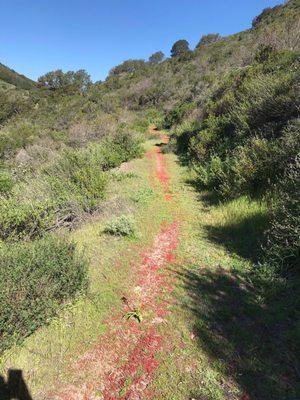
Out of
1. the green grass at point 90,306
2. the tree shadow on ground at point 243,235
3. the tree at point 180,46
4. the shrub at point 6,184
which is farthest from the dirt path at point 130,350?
the tree at point 180,46

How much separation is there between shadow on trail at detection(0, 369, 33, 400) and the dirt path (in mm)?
332

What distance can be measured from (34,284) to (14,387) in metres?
1.23

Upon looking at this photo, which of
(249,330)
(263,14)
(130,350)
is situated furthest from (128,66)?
(130,350)

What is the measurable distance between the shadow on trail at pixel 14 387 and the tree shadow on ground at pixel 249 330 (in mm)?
2240

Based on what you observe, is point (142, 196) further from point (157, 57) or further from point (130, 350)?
point (157, 57)

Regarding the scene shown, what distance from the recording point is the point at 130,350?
400cm

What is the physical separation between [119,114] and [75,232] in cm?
2174

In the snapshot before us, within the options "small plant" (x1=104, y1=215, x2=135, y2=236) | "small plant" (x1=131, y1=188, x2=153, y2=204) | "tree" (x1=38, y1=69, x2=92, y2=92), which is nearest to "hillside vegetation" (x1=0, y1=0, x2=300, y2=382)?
"small plant" (x1=131, y1=188, x2=153, y2=204)

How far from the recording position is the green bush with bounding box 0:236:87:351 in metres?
3.90

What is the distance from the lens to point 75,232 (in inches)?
295

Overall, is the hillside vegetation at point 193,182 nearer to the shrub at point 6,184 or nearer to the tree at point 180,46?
the shrub at point 6,184

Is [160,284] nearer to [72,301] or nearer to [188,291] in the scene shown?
[188,291]

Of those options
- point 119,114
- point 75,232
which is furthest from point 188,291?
point 119,114

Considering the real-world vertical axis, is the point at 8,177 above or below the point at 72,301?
above
